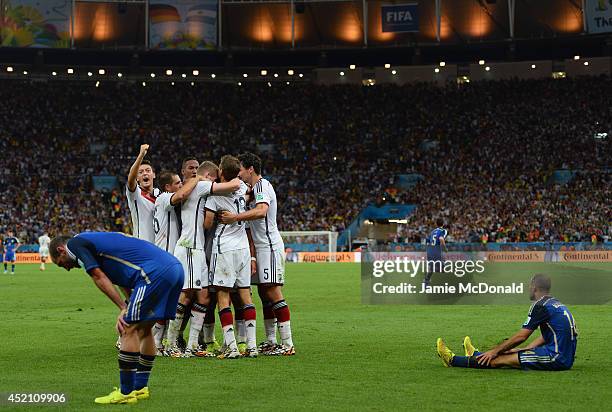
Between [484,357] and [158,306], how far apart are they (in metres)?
3.99

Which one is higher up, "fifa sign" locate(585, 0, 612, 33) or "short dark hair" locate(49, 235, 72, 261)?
"fifa sign" locate(585, 0, 612, 33)

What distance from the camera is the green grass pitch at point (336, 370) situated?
847 cm

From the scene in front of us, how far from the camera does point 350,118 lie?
64750 millimetres

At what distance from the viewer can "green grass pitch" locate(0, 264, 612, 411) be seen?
8.47 metres

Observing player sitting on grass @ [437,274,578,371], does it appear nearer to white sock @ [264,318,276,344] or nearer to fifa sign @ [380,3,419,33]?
white sock @ [264,318,276,344]

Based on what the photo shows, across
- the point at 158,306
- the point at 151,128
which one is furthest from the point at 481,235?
the point at 158,306

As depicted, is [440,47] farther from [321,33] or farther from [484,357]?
[484,357]

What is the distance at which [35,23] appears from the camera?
52781 mm

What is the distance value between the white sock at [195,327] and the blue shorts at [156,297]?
3207 millimetres

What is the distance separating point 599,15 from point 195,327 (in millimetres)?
44711

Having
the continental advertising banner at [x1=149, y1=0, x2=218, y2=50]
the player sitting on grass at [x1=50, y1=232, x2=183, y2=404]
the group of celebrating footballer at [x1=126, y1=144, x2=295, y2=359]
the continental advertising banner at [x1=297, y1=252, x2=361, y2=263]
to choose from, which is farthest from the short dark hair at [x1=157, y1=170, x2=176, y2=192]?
the continental advertising banner at [x1=149, y1=0, x2=218, y2=50]

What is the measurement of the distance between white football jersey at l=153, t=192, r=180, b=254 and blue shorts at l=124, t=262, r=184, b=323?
339cm

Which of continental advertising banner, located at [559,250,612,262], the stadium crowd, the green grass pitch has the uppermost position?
the stadium crowd

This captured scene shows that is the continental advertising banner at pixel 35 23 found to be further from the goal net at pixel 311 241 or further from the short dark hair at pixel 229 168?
the short dark hair at pixel 229 168
